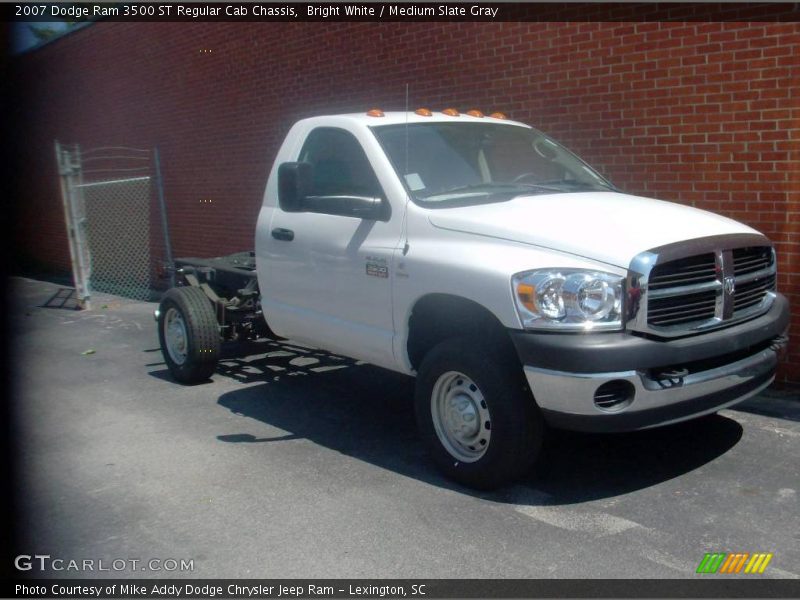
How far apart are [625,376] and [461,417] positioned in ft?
3.41

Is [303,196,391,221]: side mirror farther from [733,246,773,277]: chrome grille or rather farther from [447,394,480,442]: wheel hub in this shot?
[733,246,773,277]: chrome grille

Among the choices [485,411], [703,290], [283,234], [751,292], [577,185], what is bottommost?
[485,411]

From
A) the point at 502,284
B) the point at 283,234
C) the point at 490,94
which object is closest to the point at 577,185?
the point at 502,284

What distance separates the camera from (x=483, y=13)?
825cm

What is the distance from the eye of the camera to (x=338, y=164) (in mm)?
5898

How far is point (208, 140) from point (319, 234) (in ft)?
23.7

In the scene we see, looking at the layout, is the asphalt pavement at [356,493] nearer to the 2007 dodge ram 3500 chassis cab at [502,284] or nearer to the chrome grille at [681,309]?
the 2007 dodge ram 3500 chassis cab at [502,284]

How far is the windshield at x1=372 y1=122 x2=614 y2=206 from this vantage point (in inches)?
211

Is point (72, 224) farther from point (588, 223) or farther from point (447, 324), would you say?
point (588, 223)

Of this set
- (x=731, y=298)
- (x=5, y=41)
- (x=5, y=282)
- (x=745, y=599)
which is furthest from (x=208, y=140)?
(x=745, y=599)

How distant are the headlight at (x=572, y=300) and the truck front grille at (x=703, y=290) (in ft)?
0.65

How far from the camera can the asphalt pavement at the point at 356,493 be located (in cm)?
404

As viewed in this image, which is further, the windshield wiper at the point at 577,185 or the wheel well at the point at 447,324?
the windshield wiper at the point at 577,185

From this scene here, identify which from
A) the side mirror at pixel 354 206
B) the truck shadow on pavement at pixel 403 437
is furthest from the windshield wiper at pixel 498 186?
the truck shadow on pavement at pixel 403 437
